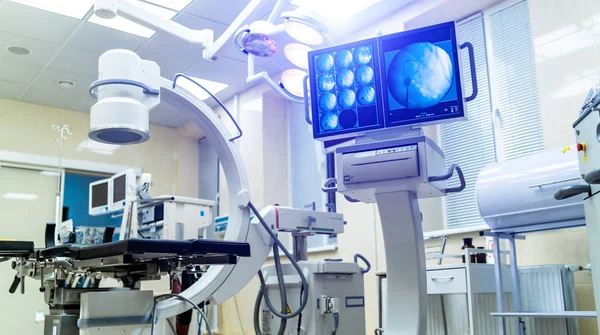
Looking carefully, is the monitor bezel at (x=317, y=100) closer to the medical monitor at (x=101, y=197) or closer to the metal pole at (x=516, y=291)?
the metal pole at (x=516, y=291)

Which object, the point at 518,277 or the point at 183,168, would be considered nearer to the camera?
the point at 518,277

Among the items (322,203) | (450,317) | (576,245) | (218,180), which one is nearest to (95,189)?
(218,180)

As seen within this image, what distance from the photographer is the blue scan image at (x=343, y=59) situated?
7.93 ft

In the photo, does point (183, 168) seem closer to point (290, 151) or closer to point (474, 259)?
point (290, 151)

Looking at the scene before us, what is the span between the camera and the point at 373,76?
2348 mm

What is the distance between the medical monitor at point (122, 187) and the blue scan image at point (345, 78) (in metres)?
3.31

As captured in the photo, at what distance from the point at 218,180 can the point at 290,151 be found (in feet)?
4.70

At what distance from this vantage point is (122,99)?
7.38 feet

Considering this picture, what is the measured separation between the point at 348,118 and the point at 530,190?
3.50ft

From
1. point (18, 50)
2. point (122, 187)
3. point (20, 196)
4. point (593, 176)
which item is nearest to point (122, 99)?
point (593, 176)

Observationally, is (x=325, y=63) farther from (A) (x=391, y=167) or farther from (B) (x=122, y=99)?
(B) (x=122, y=99)

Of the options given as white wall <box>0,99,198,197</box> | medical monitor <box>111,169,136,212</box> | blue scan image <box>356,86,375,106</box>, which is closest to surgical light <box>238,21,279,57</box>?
blue scan image <box>356,86,375,106</box>

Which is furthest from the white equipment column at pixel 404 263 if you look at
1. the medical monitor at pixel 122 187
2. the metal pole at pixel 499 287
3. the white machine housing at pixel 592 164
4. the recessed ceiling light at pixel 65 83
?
the recessed ceiling light at pixel 65 83

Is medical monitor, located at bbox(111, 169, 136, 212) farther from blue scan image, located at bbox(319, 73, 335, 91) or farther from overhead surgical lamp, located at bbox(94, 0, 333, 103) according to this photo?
blue scan image, located at bbox(319, 73, 335, 91)
